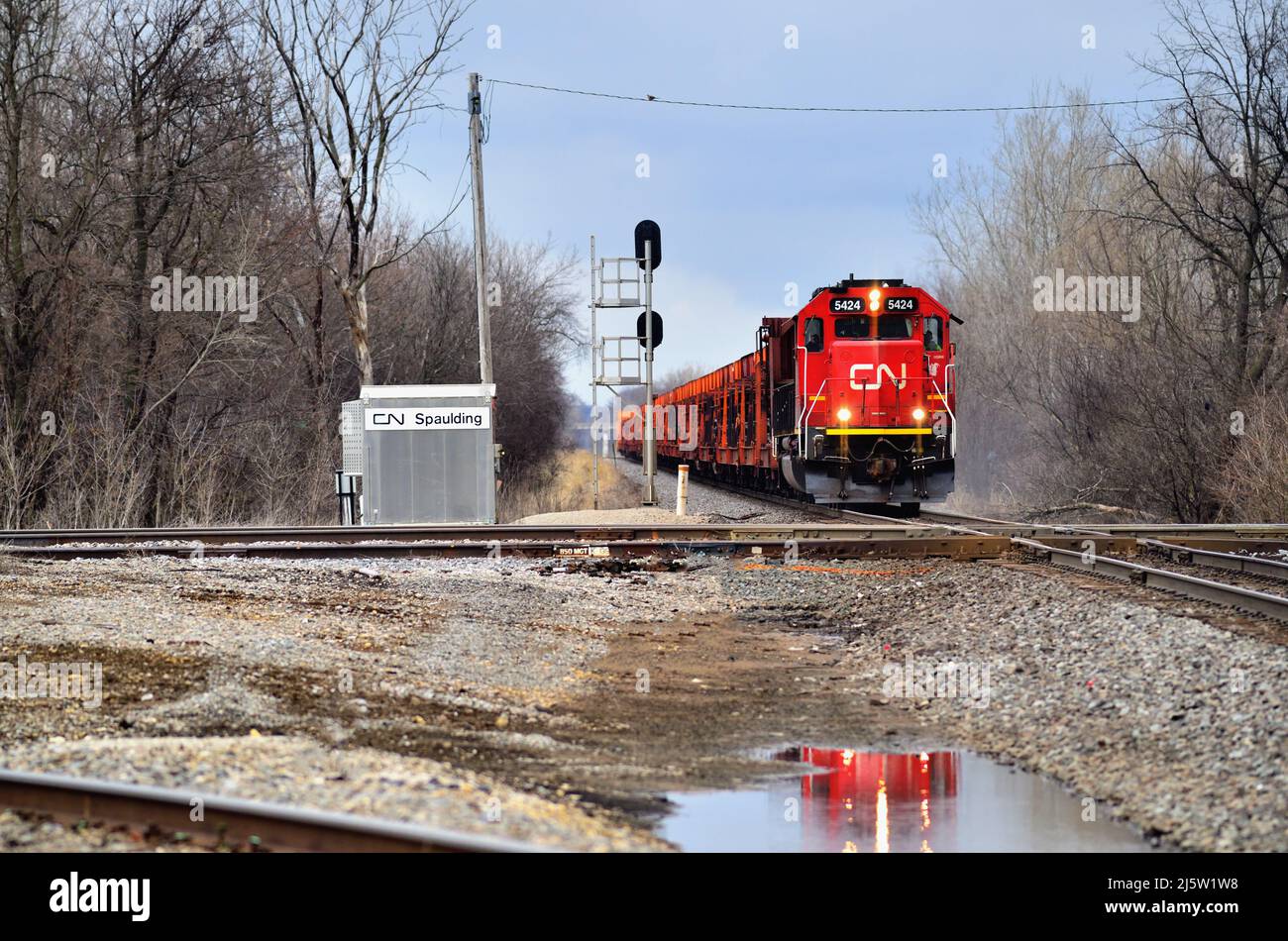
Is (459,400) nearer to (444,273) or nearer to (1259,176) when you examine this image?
(1259,176)

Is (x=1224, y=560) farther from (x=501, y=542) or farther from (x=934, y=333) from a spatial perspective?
(x=934, y=333)

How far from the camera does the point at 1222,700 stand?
675 cm

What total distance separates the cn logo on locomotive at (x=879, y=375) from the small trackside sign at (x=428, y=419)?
19.7 feet

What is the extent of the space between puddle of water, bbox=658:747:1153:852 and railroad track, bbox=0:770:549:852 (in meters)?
1.24

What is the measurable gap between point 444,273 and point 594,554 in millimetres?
29860

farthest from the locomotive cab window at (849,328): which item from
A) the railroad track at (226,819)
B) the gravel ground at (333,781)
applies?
the railroad track at (226,819)

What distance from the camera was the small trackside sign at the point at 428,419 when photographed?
19938 millimetres

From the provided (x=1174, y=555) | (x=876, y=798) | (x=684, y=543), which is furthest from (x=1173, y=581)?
(x=876, y=798)

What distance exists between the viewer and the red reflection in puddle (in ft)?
17.5

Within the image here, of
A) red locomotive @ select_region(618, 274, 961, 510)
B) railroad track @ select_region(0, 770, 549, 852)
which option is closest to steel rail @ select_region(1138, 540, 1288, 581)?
red locomotive @ select_region(618, 274, 961, 510)

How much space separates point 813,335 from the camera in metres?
21.5

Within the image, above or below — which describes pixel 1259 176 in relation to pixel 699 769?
above
